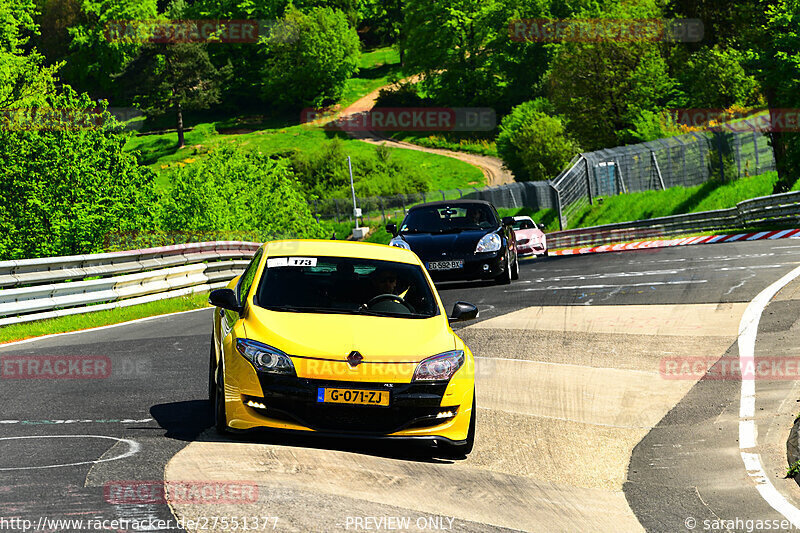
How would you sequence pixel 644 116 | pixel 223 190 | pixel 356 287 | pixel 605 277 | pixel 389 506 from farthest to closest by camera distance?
pixel 644 116 < pixel 223 190 < pixel 605 277 < pixel 356 287 < pixel 389 506

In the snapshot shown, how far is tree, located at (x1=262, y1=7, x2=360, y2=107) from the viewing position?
416ft

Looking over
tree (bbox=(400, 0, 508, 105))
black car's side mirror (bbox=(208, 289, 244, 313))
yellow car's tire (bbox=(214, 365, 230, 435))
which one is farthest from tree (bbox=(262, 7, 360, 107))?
yellow car's tire (bbox=(214, 365, 230, 435))

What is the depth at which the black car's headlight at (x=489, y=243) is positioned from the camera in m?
18.7

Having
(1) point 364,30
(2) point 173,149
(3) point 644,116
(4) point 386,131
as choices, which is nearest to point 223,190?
(3) point 644,116

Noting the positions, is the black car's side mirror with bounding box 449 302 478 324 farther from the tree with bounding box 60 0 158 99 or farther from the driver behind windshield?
the tree with bounding box 60 0 158 99

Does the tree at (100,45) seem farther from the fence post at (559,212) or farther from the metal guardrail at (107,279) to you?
the metal guardrail at (107,279)

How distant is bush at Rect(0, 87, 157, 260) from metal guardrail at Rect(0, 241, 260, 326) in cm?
357

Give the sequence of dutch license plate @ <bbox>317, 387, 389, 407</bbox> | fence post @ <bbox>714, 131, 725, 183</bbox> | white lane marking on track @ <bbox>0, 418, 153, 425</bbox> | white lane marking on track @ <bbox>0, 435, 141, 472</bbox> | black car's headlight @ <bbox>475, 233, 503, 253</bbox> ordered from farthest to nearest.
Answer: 1. fence post @ <bbox>714, 131, 725, 183</bbox>
2. black car's headlight @ <bbox>475, 233, 503, 253</bbox>
3. white lane marking on track @ <bbox>0, 418, 153, 425</bbox>
4. dutch license plate @ <bbox>317, 387, 389, 407</bbox>
5. white lane marking on track @ <bbox>0, 435, 141, 472</bbox>

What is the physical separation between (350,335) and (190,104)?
372 feet

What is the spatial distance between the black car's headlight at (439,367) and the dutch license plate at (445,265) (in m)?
10.4

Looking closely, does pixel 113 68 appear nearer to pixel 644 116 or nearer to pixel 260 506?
pixel 644 116

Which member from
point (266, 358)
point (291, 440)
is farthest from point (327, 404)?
point (291, 440)

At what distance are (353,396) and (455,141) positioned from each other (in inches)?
4179

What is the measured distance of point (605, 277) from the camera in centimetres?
2081
